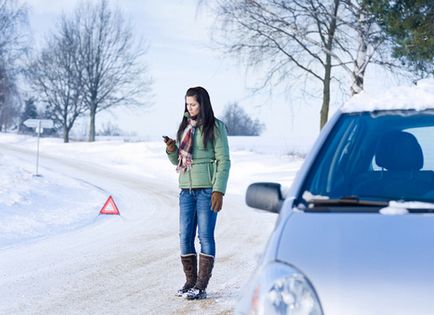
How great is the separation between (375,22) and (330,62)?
4768 millimetres

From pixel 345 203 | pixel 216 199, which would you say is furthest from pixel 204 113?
pixel 345 203

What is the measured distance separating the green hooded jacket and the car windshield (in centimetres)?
226

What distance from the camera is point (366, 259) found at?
2648mm

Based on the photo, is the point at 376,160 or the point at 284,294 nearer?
the point at 284,294

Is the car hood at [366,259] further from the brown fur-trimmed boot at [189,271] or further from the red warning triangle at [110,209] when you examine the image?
the red warning triangle at [110,209]

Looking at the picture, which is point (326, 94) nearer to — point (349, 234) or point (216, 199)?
point (216, 199)

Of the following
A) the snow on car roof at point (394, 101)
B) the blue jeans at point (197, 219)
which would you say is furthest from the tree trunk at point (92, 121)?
the snow on car roof at point (394, 101)

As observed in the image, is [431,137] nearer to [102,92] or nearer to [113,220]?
[113,220]

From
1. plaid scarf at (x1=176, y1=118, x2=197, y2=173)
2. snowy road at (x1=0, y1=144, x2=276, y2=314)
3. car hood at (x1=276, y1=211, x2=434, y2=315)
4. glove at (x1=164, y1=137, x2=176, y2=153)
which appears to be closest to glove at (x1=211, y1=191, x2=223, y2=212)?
plaid scarf at (x1=176, y1=118, x2=197, y2=173)

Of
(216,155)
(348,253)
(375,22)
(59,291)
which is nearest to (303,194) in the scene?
(348,253)

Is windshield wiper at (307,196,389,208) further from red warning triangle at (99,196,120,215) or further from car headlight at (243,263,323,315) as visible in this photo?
red warning triangle at (99,196,120,215)

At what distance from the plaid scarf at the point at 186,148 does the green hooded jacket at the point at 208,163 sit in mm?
30

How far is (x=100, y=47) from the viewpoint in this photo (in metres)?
53.9

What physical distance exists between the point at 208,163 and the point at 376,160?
7.96 feet
